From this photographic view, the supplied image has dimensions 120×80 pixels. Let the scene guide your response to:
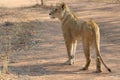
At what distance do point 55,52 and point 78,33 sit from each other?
170 cm

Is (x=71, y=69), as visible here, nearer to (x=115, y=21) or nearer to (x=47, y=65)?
(x=47, y=65)

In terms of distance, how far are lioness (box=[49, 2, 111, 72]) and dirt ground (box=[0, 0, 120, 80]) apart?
330mm

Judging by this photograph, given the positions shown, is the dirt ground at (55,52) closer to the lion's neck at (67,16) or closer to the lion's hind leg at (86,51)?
the lion's hind leg at (86,51)

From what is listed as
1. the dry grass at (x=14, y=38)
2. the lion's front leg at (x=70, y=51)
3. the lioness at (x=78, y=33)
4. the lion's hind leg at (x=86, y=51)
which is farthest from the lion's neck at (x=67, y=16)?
the dry grass at (x=14, y=38)

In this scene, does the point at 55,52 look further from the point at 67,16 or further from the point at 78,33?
the point at 78,33

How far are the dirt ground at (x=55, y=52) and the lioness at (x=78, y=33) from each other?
1.08 feet

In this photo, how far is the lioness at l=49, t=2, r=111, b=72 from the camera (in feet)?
27.6

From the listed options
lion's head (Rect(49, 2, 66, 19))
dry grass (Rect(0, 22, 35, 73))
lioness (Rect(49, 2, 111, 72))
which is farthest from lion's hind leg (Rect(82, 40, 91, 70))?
dry grass (Rect(0, 22, 35, 73))

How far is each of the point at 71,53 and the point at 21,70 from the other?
4.56 feet

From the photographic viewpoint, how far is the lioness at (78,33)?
8.40 metres

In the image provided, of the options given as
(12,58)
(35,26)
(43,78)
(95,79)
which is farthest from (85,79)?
(35,26)

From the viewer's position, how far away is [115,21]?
14375 mm

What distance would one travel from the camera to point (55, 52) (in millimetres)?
10375

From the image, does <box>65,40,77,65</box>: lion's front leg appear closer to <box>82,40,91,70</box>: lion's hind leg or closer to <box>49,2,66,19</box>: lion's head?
<box>82,40,91,70</box>: lion's hind leg
